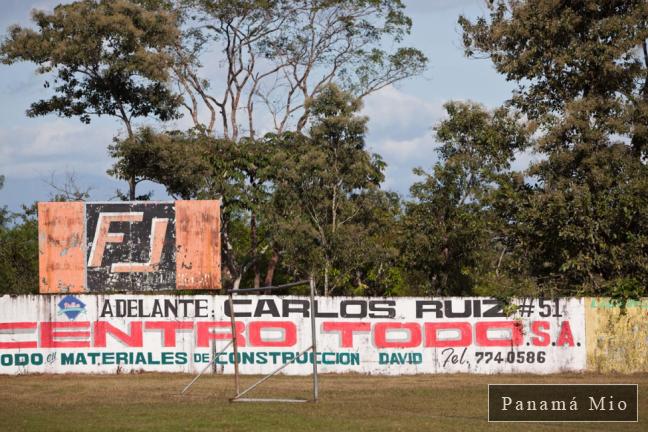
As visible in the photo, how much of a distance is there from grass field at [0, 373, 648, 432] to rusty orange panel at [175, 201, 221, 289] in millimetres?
3542

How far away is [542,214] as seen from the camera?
120 ft

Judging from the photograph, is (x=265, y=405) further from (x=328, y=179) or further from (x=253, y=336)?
(x=328, y=179)

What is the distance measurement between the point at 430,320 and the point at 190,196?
2160cm

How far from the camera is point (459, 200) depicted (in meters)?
46.6

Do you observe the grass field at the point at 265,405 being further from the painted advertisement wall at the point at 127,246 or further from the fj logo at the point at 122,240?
the fj logo at the point at 122,240

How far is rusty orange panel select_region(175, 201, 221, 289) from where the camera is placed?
33062mm

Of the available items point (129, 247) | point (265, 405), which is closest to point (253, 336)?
point (129, 247)

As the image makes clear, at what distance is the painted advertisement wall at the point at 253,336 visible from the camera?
103 feet

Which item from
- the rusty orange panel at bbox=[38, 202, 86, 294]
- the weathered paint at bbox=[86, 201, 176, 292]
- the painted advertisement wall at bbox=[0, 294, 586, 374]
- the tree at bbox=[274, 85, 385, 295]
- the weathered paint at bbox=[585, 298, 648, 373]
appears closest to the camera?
the painted advertisement wall at bbox=[0, 294, 586, 374]

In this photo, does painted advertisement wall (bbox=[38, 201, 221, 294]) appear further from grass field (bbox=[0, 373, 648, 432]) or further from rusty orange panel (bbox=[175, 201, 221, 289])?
A: grass field (bbox=[0, 373, 648, 432])

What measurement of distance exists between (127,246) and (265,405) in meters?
11.6

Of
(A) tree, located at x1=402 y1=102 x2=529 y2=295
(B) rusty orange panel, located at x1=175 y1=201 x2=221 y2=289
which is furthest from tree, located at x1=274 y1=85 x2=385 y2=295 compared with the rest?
(B) rusty orange panel, located at x1=175 y1=201 x2=221 y2=289

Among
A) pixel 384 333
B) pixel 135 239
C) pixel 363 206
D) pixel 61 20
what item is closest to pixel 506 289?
pixel 384 333

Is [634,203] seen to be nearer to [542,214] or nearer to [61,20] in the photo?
[542,214]
